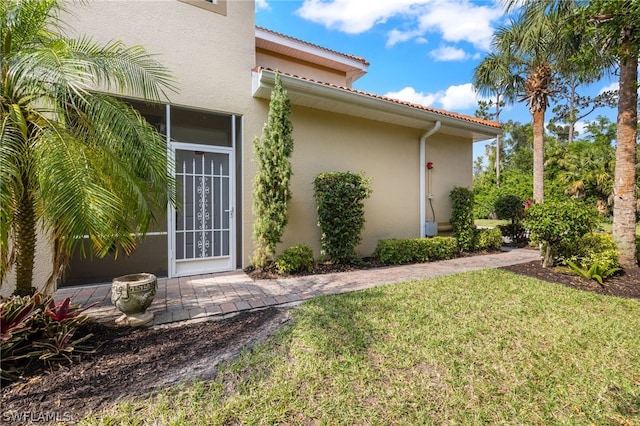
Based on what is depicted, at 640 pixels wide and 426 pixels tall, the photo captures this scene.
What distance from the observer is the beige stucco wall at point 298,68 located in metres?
9.35

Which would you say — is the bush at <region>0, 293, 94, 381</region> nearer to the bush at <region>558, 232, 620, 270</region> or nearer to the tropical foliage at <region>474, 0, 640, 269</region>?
the tropical foliage at <region>474, 0, 640, 269</region>

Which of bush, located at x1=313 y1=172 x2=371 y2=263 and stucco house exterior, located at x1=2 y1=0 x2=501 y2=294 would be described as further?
bush, located at x1=313 y1=172 x2=371 y2=263

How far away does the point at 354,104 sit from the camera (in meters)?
6.79

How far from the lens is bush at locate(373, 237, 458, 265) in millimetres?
7438

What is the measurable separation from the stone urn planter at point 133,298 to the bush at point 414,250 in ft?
17.6

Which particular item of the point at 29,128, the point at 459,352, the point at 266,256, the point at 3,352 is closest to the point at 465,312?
the point at 459,352

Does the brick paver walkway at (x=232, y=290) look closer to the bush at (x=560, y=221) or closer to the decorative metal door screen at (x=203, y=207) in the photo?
the decorative metal door screen at (x=203, y=207)

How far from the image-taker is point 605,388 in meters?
2.54

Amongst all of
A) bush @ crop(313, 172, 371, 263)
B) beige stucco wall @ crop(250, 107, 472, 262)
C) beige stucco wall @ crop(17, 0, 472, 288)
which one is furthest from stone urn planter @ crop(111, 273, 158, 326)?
bush @ crop(313, 172, 371, 263)

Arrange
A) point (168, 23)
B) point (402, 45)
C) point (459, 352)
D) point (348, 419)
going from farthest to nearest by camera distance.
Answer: point (402, 45) < point (168, 23) < point (459, 352) < point (348, 419)

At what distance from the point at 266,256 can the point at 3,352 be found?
13.3 feet

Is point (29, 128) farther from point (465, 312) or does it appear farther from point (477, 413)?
point (465, 312)

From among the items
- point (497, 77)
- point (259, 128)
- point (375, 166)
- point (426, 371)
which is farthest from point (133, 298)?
point (497, 77)

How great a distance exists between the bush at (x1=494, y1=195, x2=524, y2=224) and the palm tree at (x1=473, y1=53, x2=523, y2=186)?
2.90 metres
